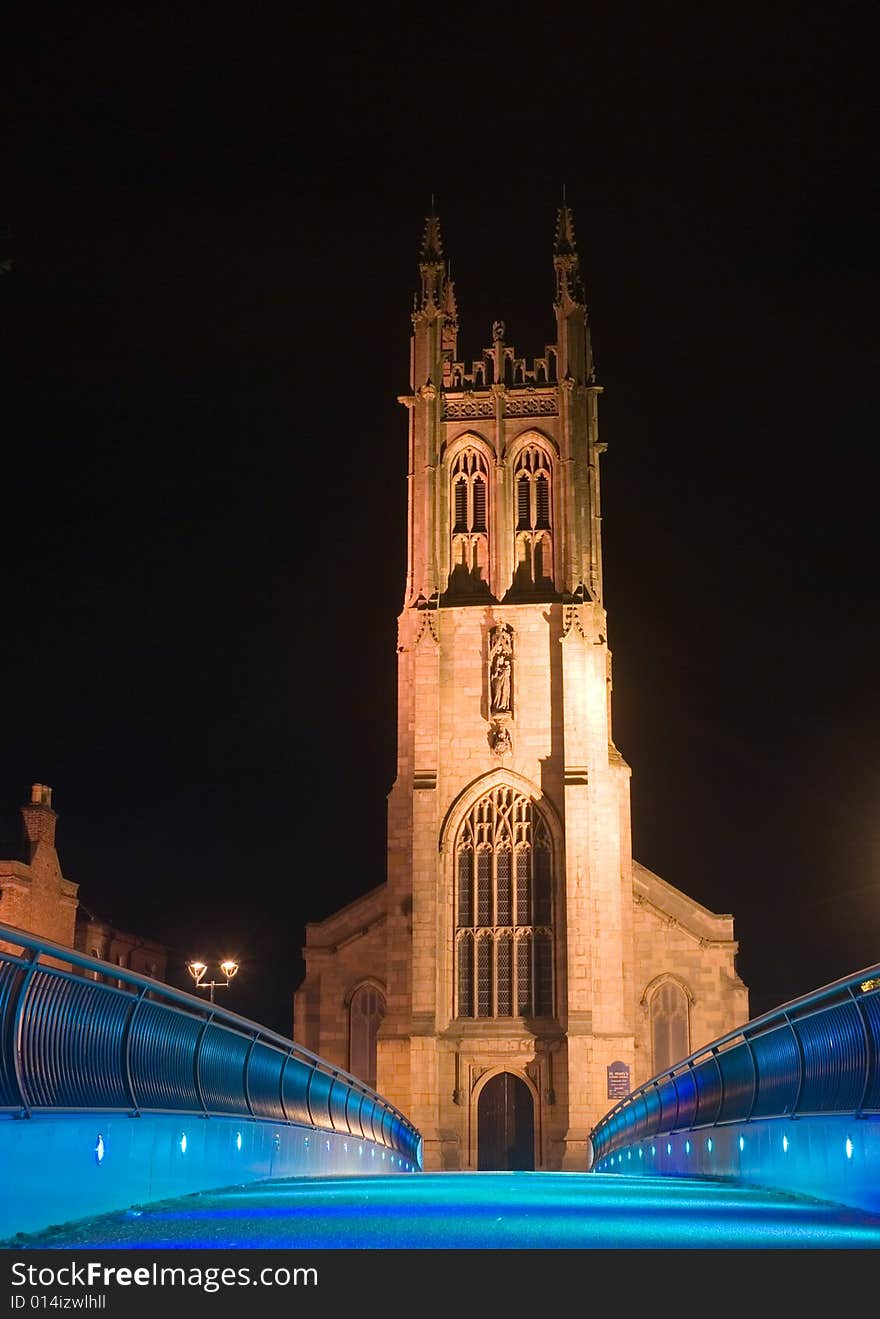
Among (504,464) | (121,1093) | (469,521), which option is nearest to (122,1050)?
(121,1093)

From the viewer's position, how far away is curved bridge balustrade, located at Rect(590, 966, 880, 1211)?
10.0 m

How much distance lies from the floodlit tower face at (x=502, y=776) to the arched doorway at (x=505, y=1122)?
66cm

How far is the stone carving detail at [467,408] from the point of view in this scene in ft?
162

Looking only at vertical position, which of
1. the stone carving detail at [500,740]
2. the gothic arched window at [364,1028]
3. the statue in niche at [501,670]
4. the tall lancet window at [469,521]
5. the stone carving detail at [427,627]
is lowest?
the gothic arched window at [364,1028]

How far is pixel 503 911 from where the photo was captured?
45344 mm

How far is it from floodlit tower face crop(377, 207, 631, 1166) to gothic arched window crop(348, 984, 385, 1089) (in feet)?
9.06

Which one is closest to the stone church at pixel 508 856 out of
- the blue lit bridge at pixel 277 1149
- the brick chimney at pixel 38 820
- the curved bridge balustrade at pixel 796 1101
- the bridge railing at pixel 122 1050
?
the brick chimney at pixel 38 820

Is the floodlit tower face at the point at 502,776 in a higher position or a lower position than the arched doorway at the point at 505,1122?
higher

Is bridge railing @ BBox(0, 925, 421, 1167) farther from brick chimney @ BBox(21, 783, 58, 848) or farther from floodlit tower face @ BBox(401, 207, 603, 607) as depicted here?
brick chimney @ BBox(21, 783, 58, 848)

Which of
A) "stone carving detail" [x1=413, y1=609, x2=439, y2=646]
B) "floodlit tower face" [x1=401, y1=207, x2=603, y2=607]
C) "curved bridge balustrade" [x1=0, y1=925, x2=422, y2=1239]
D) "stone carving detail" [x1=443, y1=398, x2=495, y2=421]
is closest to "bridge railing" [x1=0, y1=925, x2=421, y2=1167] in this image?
"curved bridge balustrade" [x1=0, y1=925, x2=422, y2=1239]

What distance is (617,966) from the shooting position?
145 ft

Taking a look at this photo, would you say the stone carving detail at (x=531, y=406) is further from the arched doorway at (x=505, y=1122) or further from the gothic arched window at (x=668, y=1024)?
the arched doorway at (x=505, y=1122)
